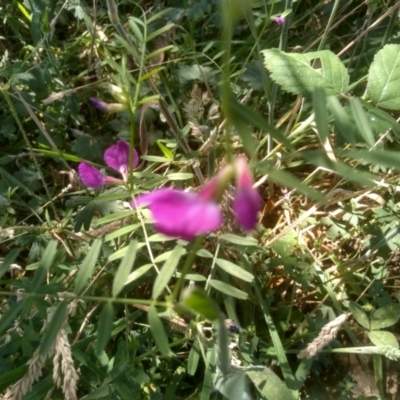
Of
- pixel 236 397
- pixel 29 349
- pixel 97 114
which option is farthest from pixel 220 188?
pixel 97 114

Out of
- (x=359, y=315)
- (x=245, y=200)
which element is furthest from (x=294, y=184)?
(x=359, y=315)

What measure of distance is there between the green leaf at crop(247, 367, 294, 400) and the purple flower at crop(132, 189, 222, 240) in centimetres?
68

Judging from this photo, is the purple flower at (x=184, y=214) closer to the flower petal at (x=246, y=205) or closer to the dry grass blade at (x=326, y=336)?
the flower petal at (x=246, y=205)

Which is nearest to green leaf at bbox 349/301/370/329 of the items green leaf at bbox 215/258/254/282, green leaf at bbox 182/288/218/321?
green leaf at bbox 215/258/254/282

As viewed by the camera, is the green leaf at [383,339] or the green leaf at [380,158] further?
the green leaf at [383,339]

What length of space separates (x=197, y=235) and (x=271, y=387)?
0.36 metres

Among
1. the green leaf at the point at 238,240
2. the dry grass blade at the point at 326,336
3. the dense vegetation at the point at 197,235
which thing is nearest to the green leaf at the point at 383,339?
the dense vegetation at the point at 197,235

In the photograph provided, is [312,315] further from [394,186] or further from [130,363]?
[130,363]

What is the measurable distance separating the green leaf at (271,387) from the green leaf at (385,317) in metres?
0.26

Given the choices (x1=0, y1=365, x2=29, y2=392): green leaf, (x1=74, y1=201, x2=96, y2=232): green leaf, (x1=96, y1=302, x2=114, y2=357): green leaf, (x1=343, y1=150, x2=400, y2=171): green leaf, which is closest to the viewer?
(x1=343, y1=150, x2=400, y2=171): green leaf

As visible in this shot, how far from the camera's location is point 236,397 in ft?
2.98

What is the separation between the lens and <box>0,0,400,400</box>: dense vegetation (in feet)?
3.08

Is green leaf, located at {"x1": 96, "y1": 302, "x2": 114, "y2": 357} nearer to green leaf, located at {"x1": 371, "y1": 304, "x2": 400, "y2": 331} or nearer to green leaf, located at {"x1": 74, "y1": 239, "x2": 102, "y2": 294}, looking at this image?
green leaf, located at {"x1": 74, "y1": 239, "x2": 102, "y2": 294}

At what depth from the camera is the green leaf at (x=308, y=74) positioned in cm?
111
